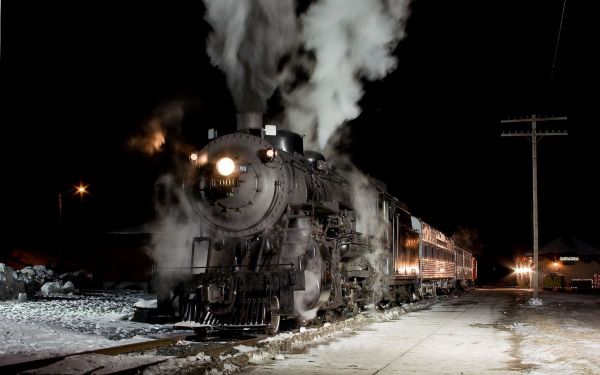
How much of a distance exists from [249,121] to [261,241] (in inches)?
109

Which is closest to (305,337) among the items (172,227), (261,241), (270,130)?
(261,241)

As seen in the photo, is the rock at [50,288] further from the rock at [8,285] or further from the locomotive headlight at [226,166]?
the locomotive headlight at [226,166]

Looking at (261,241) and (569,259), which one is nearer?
(261,241)

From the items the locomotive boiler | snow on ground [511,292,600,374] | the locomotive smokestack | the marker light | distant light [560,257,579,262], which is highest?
the locomotive smokestack

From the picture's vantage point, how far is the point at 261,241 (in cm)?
1176

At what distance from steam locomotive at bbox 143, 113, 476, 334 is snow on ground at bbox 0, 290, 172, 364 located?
3.89 feet

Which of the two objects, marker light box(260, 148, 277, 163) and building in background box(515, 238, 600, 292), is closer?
marker light box(260, 148, 277, 163)

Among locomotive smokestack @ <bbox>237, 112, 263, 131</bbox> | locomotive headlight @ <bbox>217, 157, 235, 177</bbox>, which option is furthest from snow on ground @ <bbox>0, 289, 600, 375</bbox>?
locomotive smokestack @ <bbox>237, 112, 263, 131</bbox>

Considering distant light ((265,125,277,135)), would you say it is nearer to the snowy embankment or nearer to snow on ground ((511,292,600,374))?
the snowy embankment

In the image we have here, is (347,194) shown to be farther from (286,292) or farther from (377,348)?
(377,348)

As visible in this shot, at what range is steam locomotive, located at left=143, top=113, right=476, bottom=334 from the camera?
1087 cm

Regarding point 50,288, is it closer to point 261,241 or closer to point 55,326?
point 55,326

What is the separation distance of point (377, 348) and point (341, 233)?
358 centimetres

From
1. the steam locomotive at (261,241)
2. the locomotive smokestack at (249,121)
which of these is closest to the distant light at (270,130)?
the steam locomotive at (261,241)
